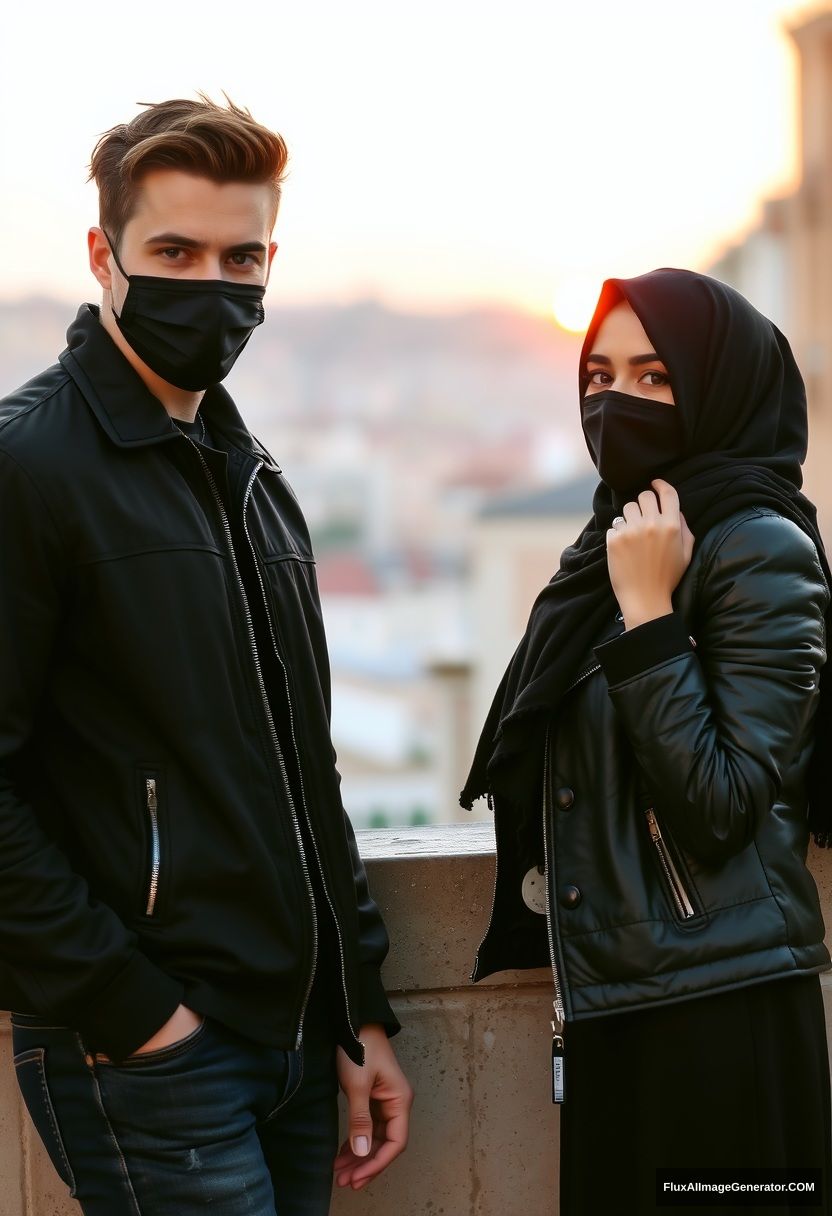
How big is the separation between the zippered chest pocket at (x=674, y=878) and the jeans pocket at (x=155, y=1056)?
2.43ft

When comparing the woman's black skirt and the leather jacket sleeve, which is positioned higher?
the leather jacket sleeve

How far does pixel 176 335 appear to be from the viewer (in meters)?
2.12

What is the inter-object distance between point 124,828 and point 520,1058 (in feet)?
3.60

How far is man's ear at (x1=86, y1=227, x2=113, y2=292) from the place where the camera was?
216cm

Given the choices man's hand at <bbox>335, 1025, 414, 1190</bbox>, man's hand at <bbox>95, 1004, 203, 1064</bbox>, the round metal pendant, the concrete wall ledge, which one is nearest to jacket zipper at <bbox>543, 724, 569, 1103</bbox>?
the round metal pendant

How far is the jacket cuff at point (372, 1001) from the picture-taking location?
233cm

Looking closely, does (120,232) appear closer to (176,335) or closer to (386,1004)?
(176,335)

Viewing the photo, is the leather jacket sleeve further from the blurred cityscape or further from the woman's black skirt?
the blurred cityscape

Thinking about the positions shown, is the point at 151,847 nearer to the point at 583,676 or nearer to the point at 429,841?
the point at 583,676

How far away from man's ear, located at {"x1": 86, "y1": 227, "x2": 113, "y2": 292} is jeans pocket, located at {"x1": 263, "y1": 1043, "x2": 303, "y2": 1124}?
1178mm

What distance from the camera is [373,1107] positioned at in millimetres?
2406

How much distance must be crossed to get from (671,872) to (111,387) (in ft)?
3.62

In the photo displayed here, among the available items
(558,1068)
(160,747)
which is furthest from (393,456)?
(160,747)

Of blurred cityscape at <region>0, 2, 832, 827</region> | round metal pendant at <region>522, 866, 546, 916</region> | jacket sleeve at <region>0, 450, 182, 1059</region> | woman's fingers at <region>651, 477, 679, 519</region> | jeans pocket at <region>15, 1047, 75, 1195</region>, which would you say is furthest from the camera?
blurred cityscape at <region>0, 2, 832, 827</region>
